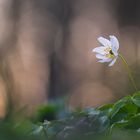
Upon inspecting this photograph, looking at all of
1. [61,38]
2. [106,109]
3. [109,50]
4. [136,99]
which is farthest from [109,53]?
Answer: [61,38]

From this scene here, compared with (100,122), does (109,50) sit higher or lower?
higher

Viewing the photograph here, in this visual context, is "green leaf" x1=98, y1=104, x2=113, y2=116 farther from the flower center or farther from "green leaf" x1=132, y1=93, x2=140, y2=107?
the flower center

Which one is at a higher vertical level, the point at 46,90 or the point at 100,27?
the point at 100,27

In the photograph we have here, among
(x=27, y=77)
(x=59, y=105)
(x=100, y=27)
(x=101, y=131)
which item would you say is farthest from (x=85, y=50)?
(x=101, y=131)

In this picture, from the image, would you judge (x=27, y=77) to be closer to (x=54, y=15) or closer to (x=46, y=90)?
(x=46, y=90)

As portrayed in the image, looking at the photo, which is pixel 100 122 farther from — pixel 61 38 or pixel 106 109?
pixel 61 38

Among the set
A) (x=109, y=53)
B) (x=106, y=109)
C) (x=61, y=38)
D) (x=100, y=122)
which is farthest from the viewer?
(x=61, y=38)

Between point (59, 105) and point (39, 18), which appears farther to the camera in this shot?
point (39, 18)
